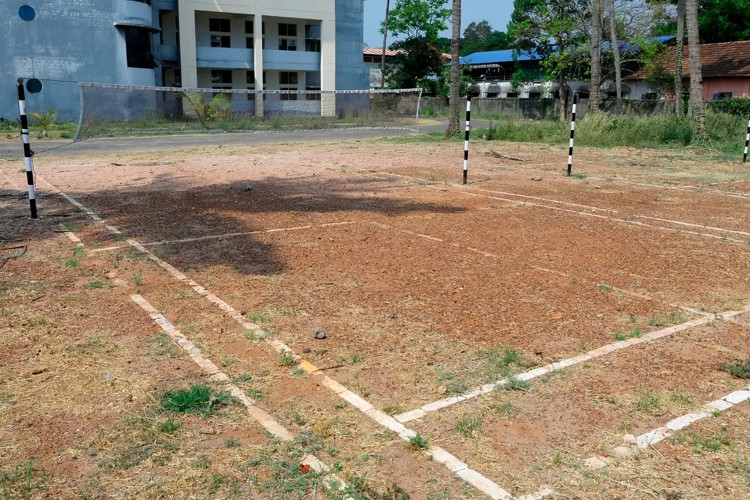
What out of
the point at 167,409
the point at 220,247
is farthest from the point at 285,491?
the point at 220,247

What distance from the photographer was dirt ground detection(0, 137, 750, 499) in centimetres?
346

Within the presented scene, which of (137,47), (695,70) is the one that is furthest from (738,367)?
(137,47)

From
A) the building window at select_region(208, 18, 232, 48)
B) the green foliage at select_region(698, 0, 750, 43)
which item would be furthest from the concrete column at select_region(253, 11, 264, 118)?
the green foliage at select_region(698, 0, 750, 43)

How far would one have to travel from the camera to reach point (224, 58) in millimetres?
43656

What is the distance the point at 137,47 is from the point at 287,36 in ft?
41.2

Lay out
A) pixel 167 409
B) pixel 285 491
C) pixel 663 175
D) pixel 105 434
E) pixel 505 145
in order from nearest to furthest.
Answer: pixel 285 491
pixel 105 434
pixel 167 409
pixel 663 175
pixel 505 145

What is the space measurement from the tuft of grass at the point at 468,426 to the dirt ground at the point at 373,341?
0.5 inches

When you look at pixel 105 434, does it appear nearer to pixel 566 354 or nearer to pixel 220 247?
pixel 566 354

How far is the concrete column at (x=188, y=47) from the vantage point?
41.3 metres

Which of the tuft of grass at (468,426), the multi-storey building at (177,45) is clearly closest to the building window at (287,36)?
the multi-storey building at (177,45)

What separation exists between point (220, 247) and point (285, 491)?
5133mm

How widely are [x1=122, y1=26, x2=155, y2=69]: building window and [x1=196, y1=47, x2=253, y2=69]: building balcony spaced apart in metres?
4.62

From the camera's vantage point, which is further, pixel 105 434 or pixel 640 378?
pixel 640 378

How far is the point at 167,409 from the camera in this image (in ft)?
13.2
